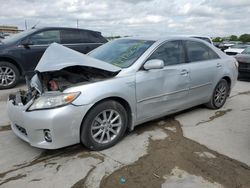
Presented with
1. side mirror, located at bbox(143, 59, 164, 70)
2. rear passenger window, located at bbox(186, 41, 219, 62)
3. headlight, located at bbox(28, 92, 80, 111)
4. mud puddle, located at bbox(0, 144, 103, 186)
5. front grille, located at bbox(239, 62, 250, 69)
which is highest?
rear passenger window, located at bbox(186, 41, 219, 62)

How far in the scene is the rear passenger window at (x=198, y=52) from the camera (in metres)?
4.85

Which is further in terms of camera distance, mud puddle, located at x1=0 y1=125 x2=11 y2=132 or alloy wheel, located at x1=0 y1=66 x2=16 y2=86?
alloy wheel, located at x1=0 y1=66 x2=16 y2=86

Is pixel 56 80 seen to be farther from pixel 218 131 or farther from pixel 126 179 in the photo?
pixel 218 131

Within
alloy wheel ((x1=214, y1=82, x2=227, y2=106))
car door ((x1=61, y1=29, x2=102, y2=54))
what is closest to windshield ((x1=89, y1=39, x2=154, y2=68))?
alloy wheel ((x1=214, y1=82, x2=227, y2=106))

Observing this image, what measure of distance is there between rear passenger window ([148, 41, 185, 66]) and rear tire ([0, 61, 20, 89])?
15.7 feet

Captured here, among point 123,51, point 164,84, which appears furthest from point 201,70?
point 123,51

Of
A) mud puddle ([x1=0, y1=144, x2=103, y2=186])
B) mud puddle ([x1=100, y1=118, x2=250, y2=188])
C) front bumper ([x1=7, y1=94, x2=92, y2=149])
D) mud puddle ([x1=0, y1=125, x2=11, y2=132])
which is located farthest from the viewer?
mud puddle ([x1=0, y1=125, x2=11, y2=132])

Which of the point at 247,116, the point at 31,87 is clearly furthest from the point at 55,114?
the point at 247,116

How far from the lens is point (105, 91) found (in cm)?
350

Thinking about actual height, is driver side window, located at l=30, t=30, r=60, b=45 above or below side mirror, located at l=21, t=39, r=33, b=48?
above

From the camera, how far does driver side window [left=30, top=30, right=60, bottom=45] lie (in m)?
7.66

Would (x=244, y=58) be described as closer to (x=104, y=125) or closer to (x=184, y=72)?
(x=184, y=72)

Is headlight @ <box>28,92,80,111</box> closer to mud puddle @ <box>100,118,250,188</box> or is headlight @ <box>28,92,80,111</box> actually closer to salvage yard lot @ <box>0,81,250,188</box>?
salvage yard lot @ <box>0,81,250,188</box>

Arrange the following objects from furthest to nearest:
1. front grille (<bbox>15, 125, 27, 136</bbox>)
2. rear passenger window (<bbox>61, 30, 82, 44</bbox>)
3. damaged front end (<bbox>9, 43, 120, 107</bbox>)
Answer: rear passenger window (<bbox>61, 30, 82, 44</bbox>), front grille (<bbox>15, 125, 27, 136</bbox>), damaged front end (<bbox>9, 43, 120, 107</bbox>)
